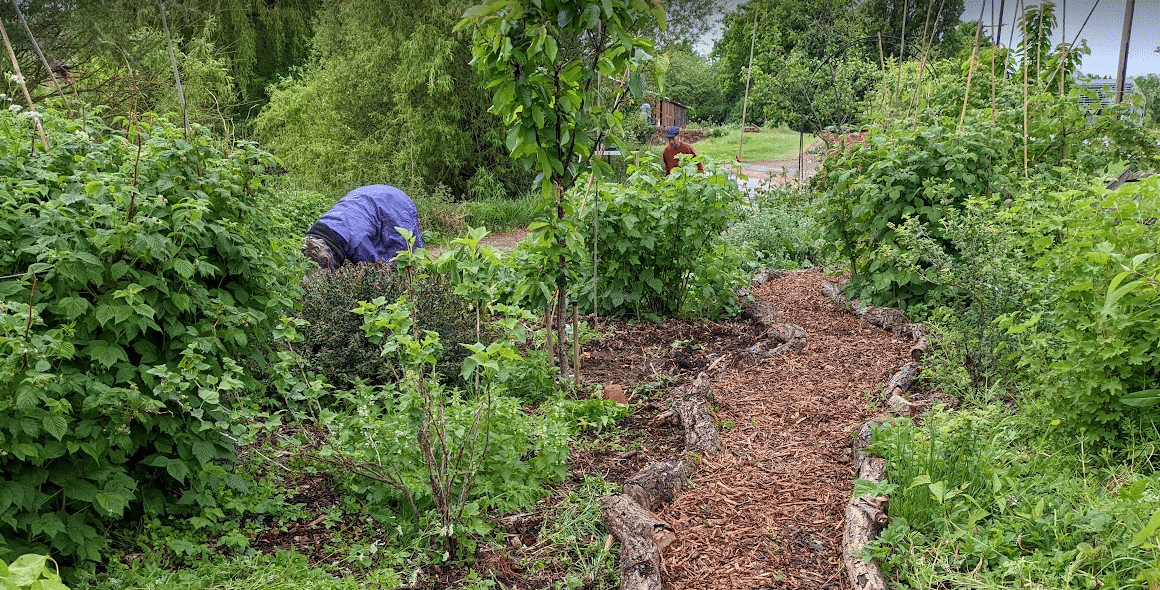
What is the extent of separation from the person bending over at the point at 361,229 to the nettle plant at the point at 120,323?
327 cm

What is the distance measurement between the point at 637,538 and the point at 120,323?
1988 millimetres

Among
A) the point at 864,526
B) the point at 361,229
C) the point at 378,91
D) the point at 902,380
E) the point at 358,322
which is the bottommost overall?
the point at 864,526

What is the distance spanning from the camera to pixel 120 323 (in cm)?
261

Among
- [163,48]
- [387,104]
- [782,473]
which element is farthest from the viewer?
[387,104]

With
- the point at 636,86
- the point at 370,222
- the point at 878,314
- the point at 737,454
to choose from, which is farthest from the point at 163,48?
the point at 737,454

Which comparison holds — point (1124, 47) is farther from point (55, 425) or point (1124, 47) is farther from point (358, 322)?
point (55, 425)

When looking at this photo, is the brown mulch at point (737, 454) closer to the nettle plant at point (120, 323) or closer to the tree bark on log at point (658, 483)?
the tree bark on log at point (658, 483)

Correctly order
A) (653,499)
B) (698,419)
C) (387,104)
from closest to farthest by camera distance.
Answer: (653,499), (698,419), (387,104)

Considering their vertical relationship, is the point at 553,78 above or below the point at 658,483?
above

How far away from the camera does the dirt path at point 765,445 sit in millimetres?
2891

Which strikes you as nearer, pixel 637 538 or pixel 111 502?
pixel 111 502

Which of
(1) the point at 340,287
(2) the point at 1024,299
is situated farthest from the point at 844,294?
(1) the point at 340,287

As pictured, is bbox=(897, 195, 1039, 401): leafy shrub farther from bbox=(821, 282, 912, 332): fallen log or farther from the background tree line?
the background tree line

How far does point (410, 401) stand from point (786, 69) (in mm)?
13758
